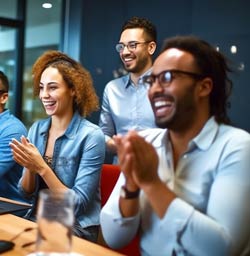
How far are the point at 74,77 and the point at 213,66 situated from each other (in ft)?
3.16

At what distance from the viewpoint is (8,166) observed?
2.20 metres

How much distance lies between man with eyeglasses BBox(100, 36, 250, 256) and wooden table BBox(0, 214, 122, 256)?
0.28ft

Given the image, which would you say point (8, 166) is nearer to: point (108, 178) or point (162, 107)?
point (108, 178)

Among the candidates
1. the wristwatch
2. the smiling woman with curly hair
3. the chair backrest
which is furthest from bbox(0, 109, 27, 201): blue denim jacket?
the wristwatch

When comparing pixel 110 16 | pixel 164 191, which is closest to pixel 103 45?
pixel 110 16

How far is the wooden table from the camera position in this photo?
1.18m

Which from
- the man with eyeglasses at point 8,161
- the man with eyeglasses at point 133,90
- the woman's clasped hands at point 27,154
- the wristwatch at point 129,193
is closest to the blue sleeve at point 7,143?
the man with eyeglasses at point 8,161

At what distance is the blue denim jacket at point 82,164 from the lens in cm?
183

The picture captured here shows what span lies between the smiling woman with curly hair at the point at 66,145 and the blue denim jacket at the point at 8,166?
21cm

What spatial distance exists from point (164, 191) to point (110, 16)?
141 inches

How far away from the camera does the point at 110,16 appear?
4.42m

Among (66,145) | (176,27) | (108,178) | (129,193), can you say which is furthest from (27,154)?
(176,27)

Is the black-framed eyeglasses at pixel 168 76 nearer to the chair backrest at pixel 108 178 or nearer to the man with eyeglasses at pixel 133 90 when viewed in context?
the chair backrest at pixel 108 178

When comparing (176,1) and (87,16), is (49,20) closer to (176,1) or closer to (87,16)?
(87,16)
